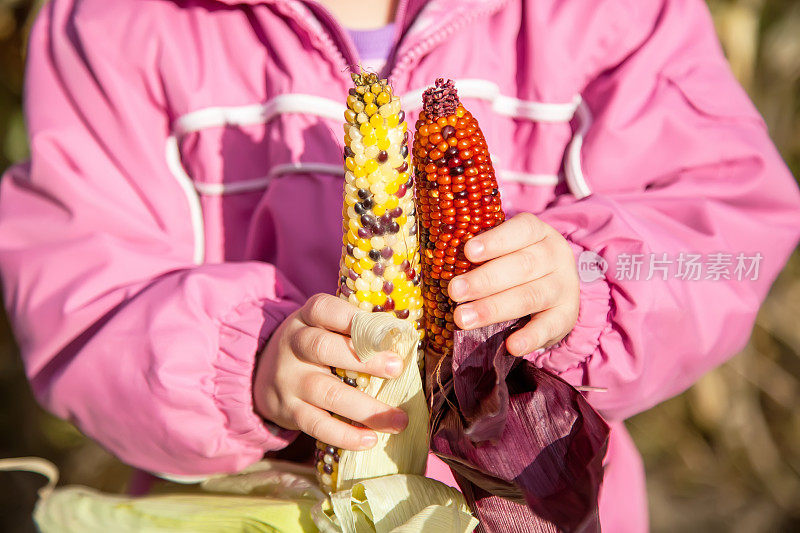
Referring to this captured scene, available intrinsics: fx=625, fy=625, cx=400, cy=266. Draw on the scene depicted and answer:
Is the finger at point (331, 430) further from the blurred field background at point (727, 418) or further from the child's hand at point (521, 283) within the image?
the blurred field background at point (727, 418)

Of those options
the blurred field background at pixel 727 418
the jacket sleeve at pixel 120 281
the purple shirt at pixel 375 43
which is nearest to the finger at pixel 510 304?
the jacket sleeve at pixel 120 281

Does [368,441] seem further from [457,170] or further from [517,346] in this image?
[457,170]

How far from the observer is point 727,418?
221 cm

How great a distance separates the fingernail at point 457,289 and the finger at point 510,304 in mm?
13

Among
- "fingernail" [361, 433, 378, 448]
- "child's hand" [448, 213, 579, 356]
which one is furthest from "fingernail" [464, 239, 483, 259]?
"fingernail" [361, 433, 378, 448]

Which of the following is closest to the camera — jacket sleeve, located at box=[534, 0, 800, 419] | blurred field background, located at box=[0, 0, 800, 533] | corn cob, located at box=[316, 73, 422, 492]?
corn cob, located at box=[316, 73, 422, 492]

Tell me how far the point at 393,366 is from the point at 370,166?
0.62 feet

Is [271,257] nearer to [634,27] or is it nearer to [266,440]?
[266,440]

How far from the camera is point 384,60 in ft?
3.00

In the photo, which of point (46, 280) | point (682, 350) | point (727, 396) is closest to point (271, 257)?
point (46, 280)

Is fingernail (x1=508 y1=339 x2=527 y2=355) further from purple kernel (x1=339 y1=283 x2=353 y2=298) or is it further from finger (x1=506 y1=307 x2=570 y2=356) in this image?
purple kernel (x1=339 y1=283 x2=353 y2=298)

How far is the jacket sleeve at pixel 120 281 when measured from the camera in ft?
2.52

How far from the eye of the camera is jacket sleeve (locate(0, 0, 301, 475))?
2.52 ft

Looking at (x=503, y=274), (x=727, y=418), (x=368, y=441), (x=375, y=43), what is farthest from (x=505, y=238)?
(x=727, y=418)
